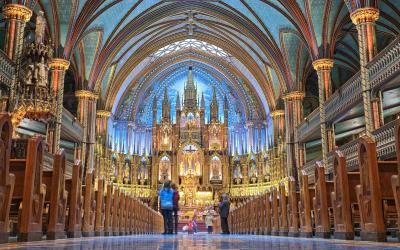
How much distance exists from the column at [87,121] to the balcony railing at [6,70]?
9.48 metres

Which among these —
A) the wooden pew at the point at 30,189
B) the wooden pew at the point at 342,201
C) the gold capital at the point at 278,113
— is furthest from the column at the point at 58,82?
the gold capital at the point at 278,113

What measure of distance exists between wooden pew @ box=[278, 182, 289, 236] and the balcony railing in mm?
9346

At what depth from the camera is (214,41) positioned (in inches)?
1177

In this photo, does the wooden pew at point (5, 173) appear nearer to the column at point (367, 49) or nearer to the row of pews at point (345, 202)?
the row of pews at point (345, 202)

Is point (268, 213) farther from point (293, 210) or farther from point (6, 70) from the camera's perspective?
point (6, 70)

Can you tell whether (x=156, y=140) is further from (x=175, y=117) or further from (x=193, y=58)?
(x=193, y=58)

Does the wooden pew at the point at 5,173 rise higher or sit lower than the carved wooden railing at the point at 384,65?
lower

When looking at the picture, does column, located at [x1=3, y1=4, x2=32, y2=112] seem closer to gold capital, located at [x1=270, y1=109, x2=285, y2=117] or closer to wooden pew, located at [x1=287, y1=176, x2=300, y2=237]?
wooden pew, located at [x1=287, y1=176, x2=300, y2=237]

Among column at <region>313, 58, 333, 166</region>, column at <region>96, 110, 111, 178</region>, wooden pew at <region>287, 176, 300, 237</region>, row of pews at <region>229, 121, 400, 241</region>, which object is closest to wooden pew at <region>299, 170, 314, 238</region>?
row of pews at <region>229, 121, 400, 241</region>

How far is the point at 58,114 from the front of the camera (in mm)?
19297

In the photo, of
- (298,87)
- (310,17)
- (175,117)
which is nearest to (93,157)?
(175,117)

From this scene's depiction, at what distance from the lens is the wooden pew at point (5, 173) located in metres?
5.14

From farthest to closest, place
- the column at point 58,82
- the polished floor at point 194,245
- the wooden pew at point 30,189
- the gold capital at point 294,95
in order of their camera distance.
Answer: the gold capital at point 294,95 → the column at point 58,82 → the wooden pew at point 30,189 → the polished floor at point 194,245

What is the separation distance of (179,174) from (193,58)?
9.17 meters
